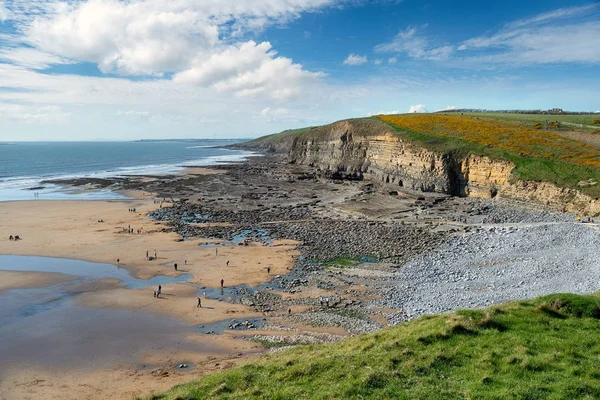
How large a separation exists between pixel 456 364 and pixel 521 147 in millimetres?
67507

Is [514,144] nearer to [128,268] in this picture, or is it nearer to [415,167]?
[415,167]

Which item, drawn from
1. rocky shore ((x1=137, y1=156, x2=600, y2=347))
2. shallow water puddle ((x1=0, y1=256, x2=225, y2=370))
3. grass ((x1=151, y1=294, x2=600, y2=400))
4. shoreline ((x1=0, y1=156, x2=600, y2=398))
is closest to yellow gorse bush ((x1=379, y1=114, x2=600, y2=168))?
rocky shore ((x1=137, y1=156, x2=600, y2=347))

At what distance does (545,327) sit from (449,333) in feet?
12.5

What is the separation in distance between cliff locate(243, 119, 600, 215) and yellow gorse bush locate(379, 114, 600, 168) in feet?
24.9

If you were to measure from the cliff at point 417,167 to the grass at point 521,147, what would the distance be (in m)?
1.08

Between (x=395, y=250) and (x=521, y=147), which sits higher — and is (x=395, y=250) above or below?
below

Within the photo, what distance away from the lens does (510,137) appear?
76188 millimetres

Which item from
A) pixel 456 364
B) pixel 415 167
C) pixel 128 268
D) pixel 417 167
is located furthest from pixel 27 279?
pixel 415 167

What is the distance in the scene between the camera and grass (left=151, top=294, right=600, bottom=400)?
11.3 metres

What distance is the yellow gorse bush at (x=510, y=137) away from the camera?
208 feet

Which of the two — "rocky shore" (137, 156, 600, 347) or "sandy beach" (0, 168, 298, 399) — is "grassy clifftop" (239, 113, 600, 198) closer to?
"rocky shore" (137, 156, 600, 347)

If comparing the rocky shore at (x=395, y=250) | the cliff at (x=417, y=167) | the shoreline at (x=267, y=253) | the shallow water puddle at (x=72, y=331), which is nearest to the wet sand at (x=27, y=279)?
the shallow water puddle at (x=72, y=331)

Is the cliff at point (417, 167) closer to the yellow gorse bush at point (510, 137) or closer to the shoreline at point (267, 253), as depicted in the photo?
the shoreline at point (267, 253)

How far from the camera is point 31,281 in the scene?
119 ft
